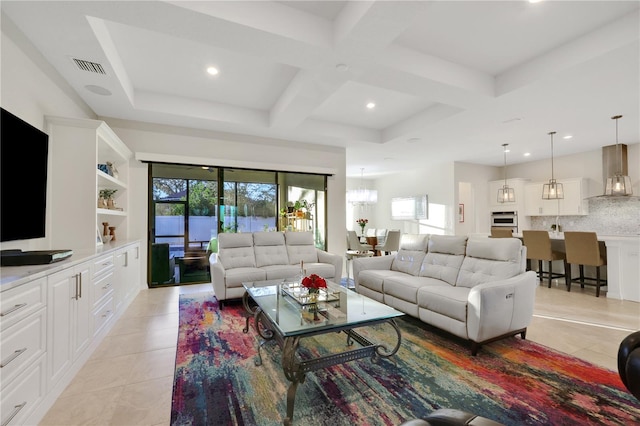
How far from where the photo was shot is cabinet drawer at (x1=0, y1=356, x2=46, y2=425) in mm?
1470

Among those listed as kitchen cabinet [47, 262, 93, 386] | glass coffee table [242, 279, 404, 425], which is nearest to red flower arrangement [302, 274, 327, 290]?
glass coffee table [242, 279, 404, 425]

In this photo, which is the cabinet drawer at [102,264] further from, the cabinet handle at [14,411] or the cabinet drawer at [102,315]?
the cabinet handle at [14,411]

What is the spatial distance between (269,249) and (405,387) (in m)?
3.12

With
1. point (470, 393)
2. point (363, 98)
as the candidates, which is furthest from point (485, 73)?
point (470, 393)

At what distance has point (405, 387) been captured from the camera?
2.02m

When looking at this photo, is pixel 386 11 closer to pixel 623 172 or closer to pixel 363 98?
pixel 363 98

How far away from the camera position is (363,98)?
439 cm

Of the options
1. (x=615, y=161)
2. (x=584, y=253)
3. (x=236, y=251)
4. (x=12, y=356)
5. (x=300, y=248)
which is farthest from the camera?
(x=615, y=161)

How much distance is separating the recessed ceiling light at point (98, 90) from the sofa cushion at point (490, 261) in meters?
4.85

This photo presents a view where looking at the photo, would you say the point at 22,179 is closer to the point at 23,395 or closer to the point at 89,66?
the point at 89,66

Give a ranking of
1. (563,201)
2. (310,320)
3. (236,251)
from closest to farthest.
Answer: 1. (310,320)
2. (236,251)
3. (563,201)

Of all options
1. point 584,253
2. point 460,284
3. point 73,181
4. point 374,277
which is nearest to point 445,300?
point 460,284

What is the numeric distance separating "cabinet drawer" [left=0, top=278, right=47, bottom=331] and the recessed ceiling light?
278 centimetres

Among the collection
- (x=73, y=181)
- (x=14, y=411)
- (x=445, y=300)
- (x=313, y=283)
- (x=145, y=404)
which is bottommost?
(x=145, y=404)
